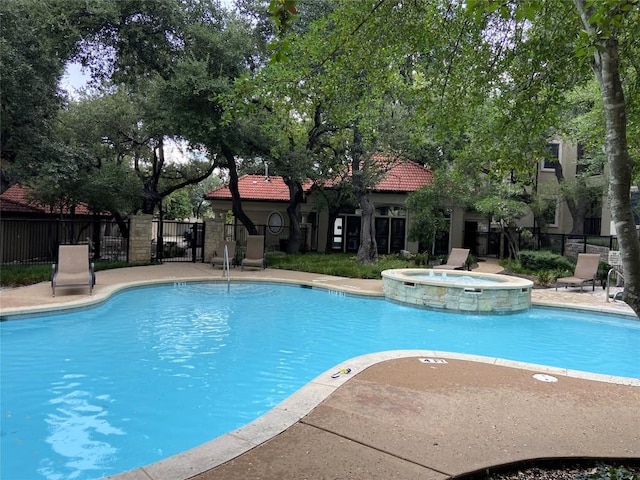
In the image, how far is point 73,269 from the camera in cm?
1124

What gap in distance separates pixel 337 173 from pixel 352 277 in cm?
546

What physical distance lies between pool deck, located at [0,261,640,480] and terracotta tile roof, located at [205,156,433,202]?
17443 millimetres

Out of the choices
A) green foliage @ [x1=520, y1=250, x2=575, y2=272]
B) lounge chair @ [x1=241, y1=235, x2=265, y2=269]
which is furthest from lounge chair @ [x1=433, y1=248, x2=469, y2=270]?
lounge chair @ [x1=241, y1=235, x2=265, y2=269]

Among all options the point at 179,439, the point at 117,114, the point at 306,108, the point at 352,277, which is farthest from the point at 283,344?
the point at 117,114

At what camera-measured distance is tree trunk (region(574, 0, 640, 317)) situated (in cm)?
280

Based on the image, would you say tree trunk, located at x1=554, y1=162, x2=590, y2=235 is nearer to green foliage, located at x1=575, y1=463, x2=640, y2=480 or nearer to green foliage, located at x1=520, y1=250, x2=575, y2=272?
green foliage, located at x1=520, y1=250, x2=575, y2=272

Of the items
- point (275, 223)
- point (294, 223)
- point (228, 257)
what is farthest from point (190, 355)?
point (275, 223)

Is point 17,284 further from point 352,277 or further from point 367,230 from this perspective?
point 367,230

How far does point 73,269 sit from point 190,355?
5945 millimetres

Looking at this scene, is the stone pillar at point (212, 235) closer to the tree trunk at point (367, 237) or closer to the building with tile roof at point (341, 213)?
the building with tile roof at point (341, 213)

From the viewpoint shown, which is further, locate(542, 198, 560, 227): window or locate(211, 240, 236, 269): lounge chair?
locate(542, 198, 560, 227): window

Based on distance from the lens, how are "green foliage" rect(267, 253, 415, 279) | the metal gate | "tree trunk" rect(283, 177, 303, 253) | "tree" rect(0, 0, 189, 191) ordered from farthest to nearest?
"tree trunk" rect(283, 177, 303, 253)
the metal gate
"green foliage" rect(267, 253, 415, 279)
"tree" rect(0, 0, 189, 191)

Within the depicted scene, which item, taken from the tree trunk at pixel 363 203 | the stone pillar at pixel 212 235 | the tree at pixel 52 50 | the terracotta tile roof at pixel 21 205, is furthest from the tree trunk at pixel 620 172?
the terracotta tile roof at pixel 21 205

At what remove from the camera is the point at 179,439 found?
440cm
